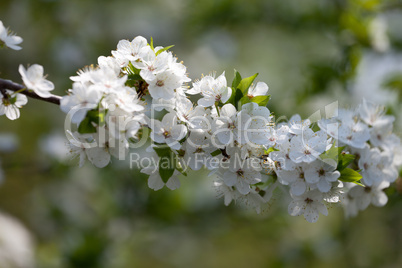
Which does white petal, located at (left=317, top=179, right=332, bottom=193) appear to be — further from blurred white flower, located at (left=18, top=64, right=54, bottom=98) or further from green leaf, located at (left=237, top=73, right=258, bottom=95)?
blurred white flower, located at (left=18, top=64, right=54, bottom=98)

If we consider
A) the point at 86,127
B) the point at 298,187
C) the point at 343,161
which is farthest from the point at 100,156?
the point at 343,161

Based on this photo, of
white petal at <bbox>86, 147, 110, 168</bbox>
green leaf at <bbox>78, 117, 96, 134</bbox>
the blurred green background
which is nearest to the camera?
green leaf at <bbox>78, 117, 96, 134</bbox>

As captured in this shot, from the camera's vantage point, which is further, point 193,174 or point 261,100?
point 193,174

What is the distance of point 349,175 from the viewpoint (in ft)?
A: 4.62

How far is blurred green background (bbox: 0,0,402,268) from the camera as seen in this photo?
3.30 metres

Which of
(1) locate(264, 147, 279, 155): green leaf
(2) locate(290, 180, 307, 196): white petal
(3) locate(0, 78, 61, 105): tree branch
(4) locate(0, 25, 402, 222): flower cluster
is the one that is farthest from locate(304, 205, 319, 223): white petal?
(3) locate(0, 78, 61, 105): tree branch

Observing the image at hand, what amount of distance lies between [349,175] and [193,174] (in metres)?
→ 3.44

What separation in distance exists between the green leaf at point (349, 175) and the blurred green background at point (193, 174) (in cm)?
101

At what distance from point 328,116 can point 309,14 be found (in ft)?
7.85

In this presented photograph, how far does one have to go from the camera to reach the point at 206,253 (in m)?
5.79

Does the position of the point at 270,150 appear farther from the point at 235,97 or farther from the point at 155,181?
the point at 155,181

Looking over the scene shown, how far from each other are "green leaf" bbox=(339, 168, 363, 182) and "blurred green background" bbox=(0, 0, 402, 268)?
101 cm

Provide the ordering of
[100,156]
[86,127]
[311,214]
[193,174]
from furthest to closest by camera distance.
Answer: [193,174] → [311,214] → [100,156] → [86,127]

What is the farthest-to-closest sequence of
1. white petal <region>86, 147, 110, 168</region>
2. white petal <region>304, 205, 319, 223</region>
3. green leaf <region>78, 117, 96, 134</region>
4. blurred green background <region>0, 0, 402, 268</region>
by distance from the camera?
blurred green background <region>0, 0, 402, 268</region> → white petal <region>304, 205, 319, 223</region> → white petal <region>86, 147, 110, 168</region> → green leaf <region>78, 117, 96, 134</region>
